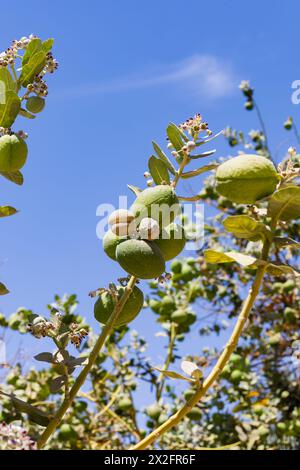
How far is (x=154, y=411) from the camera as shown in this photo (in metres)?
3.43

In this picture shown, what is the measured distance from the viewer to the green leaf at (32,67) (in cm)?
127

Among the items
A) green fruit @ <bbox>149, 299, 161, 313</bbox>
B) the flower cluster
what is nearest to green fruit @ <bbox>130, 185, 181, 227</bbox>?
the flower cluster

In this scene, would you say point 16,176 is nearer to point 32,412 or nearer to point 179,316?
point 32,412

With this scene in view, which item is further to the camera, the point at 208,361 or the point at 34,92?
the point at 208,361

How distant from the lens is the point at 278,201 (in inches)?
45.1

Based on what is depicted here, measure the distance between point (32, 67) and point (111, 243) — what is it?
1.40 feet

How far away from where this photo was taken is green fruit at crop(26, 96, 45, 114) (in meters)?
1.30

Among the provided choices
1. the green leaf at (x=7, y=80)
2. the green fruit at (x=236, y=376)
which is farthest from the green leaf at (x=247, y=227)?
the green fruit at (x=236, y=376)
